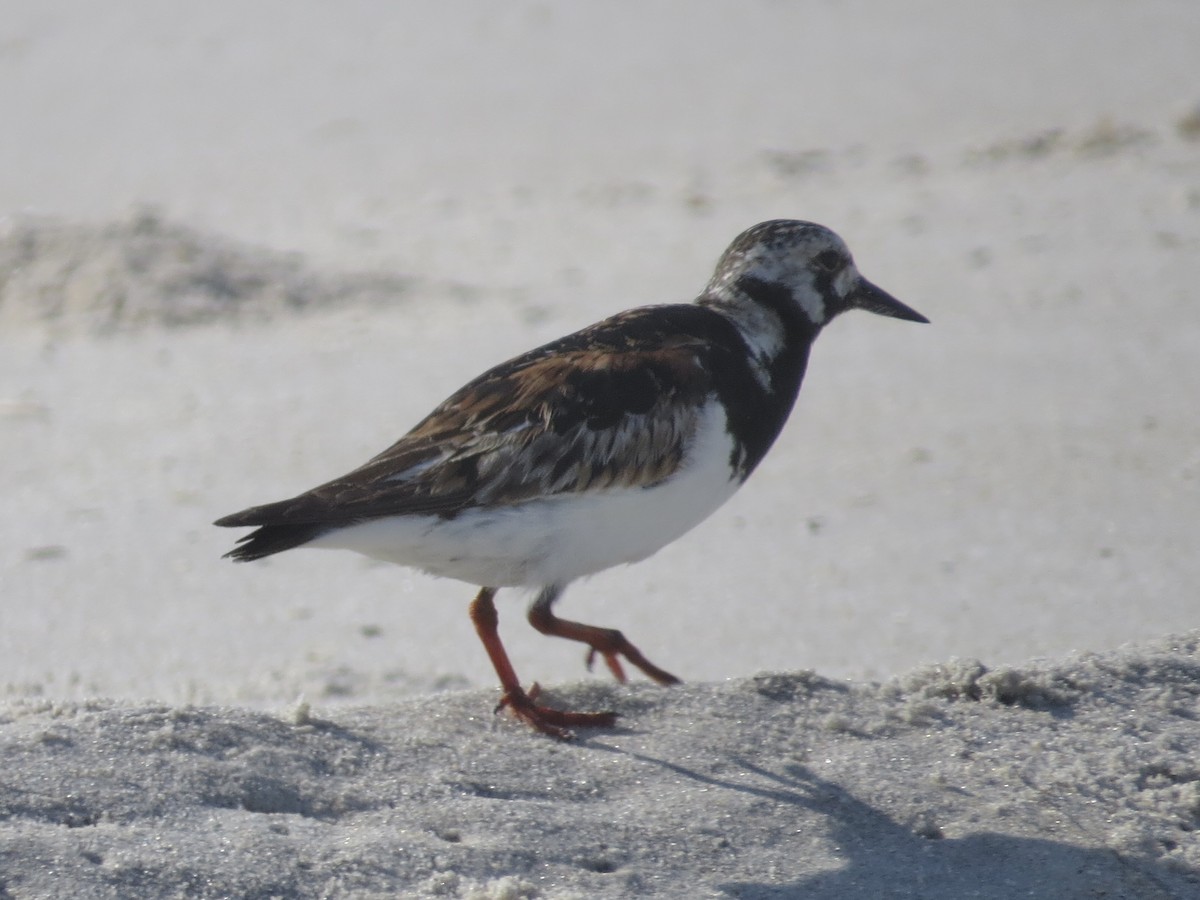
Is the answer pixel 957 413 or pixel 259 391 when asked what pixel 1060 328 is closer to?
pixel 957 413

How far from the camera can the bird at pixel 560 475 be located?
325 cm

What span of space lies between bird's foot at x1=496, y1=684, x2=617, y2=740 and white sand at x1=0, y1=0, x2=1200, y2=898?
5cm

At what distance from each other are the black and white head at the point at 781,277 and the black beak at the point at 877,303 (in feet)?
0.31

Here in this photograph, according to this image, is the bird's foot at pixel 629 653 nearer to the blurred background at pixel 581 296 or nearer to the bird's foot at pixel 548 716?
the bird's foot at pixel 548 716

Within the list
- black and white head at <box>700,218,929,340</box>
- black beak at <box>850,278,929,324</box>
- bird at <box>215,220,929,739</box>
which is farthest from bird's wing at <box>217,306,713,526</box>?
black beak at <box>850,278,929,324</box>

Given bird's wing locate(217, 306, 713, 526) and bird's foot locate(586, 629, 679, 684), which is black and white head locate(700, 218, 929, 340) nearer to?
bird's wing locate(217, 306, 713, 526)

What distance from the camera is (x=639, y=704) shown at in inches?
132

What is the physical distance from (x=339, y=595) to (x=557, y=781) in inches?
62.9

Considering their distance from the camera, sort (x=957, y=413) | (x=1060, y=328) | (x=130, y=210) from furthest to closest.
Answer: (x=130, y=210) < (x=1060, y=328) < (x=957, y=413)

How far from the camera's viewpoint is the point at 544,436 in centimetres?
333

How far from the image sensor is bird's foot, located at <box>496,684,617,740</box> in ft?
10.6

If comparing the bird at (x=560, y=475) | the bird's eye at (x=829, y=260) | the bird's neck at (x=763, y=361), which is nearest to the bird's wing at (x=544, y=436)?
the bird at (x=560, y=475)

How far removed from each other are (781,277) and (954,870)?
4.95 feet

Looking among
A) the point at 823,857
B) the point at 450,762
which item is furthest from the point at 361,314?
the point at 823,857
